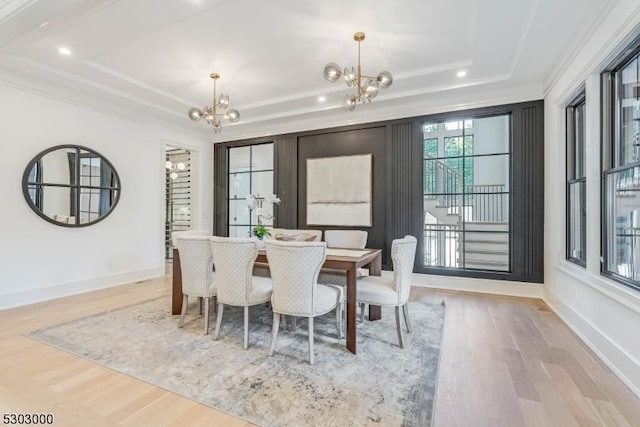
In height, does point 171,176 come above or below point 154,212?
above

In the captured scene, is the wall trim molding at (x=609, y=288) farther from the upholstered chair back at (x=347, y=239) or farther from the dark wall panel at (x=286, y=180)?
the dark wall panel at (x=286, y=180)

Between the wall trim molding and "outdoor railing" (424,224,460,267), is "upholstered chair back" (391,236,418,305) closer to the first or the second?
the wall trim molding

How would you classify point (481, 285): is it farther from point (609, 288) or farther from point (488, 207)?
point (488, 207)

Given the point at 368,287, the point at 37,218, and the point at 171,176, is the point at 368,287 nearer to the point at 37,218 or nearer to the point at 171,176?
the point at 37,218

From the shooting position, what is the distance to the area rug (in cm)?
181

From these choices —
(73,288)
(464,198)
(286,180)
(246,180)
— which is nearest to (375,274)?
(464,198)

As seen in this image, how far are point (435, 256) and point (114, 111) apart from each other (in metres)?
5.64

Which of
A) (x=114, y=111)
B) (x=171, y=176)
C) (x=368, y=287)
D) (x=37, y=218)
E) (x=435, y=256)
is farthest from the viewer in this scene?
(x=171, y=176)

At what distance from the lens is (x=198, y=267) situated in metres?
2.93

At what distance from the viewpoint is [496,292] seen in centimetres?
436

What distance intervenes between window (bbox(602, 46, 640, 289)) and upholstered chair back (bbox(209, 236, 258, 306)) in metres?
2.86

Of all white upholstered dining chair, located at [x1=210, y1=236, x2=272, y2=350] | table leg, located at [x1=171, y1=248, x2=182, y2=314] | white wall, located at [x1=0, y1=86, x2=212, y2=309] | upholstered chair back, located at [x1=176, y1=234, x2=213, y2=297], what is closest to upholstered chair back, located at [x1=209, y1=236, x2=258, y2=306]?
white upholstered dining chair, located at [x1=210, y1=236, x2=272, y2=350]

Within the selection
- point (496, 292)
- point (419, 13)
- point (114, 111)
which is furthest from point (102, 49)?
point (496, 292)

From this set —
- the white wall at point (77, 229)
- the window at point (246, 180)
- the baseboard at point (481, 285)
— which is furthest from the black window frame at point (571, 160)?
the white wall at point (77, 229)
